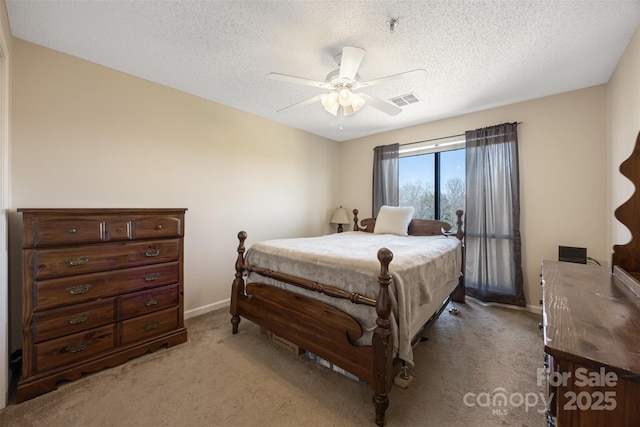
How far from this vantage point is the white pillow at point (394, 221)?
3.59 m

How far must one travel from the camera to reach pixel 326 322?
176cm

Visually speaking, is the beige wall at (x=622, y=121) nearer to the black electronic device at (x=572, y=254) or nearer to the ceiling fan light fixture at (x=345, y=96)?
the black electronic device at (x=572, y=254)

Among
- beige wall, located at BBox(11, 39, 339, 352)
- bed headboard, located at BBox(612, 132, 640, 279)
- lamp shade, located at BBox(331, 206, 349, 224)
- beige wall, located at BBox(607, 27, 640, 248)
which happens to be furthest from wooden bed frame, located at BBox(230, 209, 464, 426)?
lamp shade, located at BBox(331, 206, 349, 224)

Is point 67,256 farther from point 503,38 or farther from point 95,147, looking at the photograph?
point 503,38

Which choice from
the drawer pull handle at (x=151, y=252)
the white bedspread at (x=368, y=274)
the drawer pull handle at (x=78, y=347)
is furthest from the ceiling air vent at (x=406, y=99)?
the drawer pull handle at (x=78, y=347)

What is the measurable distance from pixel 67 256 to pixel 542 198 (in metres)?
4.60

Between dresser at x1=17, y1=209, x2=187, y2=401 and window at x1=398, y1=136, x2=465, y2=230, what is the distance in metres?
3.38

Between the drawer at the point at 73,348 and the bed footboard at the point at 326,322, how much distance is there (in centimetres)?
97

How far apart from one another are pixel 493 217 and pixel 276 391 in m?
3.15

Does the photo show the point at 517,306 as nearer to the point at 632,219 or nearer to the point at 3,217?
the point at 632,219

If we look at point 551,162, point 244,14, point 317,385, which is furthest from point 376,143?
point 317,385

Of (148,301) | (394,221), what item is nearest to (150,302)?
(148,301)

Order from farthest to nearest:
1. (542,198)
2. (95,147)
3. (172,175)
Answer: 1. (542,198)
2. (172,175)
3. (95,147)

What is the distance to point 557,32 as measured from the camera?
1.85 metres
